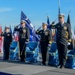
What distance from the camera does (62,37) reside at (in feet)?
36.4

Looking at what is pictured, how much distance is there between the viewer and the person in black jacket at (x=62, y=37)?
36.2ft

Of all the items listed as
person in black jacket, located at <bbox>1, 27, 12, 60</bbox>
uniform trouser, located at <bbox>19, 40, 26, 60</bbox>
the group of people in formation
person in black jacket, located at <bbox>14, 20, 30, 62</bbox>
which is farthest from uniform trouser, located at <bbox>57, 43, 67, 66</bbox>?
person in black jacket, located at <bbox>1, 27, 12, 60</bbox>

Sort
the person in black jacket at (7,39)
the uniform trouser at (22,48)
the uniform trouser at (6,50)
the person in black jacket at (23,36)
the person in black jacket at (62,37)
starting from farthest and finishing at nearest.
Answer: the uniform trouser at (6,50) → the person in black jacket at (7,39) → the uniform trouser at (22,48) → the person in black jacket at (23,36) → the person in black jacket at (62,37)

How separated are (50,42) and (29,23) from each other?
4340mm

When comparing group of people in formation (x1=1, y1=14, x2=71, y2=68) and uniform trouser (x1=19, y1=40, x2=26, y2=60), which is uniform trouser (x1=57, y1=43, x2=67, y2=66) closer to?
group of people in formation (x1=1, y1=14, x2=71, y2=68)

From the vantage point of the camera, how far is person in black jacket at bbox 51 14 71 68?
11.0m

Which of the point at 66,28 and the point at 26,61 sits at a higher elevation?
the point at 66,28

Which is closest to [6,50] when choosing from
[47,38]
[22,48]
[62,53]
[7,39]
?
[7,39]

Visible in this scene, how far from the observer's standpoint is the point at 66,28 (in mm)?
11031

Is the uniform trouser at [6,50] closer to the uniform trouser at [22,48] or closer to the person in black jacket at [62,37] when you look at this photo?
the uniform trouser at [22,48]

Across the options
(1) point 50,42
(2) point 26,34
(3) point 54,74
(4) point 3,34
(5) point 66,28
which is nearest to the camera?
(3) point 54,74

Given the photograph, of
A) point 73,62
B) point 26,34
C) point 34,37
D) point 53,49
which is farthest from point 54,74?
point 34,37

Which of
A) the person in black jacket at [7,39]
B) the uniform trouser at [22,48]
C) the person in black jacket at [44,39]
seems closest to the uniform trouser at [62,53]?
the person in black jacket at [44,39]

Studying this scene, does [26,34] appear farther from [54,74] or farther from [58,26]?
[54,74]
